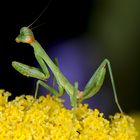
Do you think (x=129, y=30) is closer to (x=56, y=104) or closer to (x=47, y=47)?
(x=47, y=47)

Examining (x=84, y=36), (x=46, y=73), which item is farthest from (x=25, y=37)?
(x=84, y=36)

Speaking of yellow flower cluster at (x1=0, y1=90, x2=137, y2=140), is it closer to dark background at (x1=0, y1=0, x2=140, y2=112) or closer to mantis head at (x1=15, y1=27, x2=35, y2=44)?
mantis head at (x1=15, y1=27, x2=35, y2=44)

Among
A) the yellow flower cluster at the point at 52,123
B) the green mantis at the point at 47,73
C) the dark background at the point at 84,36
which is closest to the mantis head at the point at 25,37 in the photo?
the green mantis at the point at 47,73

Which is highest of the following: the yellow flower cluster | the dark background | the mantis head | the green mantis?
the dark background

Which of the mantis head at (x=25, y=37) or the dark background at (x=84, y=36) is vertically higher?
the dark background at (x=84, y=36)

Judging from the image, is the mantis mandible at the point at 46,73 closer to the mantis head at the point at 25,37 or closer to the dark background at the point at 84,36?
the mantis head at the point at 25,37

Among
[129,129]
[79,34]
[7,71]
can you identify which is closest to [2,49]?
[7,71]

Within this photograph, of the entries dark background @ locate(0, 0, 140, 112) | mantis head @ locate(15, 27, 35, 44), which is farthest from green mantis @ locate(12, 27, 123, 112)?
dark background @ locate(0, 0, 140, 112)
